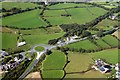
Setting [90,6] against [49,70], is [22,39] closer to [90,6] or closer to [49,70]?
[49,70]

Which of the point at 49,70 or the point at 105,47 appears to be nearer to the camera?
the point at 49,70

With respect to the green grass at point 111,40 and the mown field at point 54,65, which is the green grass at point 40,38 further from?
the green grass at point 111,40

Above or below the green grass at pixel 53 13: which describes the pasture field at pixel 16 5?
above

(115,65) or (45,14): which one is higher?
(45,14)

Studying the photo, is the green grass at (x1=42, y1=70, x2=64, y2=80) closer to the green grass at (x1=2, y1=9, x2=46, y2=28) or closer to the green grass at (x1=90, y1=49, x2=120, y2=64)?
the green grass at (x1=90, y1=49, x2=120, y2=64)

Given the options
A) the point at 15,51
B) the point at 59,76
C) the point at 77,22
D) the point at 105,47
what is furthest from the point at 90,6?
the point at 59,76

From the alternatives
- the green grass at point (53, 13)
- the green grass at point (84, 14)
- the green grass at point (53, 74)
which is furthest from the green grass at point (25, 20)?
the green grass at point (53, 74)
